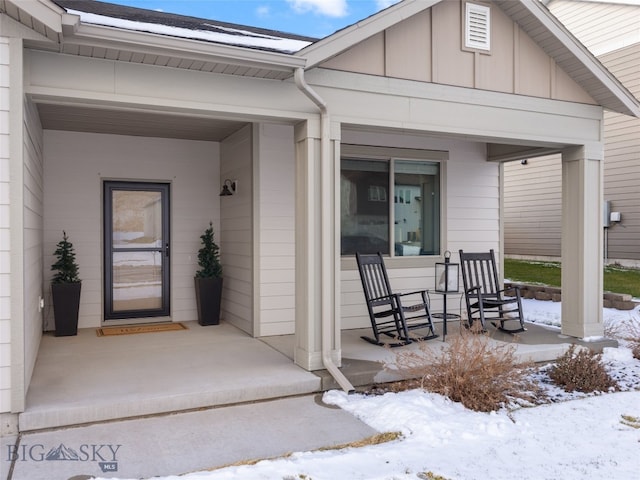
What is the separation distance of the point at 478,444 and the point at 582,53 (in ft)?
13.2

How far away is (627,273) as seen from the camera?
9.98m

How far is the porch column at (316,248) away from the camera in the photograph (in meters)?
4.57

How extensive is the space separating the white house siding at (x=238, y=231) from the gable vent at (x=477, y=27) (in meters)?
2.38

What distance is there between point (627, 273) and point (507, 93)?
20.2 feet

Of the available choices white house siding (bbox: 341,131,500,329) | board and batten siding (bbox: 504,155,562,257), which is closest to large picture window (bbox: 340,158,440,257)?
white house siding (bbox: 341,131,500,329)

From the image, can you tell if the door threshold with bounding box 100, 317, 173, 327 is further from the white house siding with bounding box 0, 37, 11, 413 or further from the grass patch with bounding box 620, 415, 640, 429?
the grass patch with bounding box 620, 415, 640, 429

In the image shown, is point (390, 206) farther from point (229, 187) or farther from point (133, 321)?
point (133, 321)

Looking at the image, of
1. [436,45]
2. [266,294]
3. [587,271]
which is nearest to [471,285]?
[587,271]

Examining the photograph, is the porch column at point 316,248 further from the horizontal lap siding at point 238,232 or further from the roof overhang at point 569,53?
the roof overhang at point 569,53

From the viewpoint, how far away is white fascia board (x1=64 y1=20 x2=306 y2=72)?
11.5 ft

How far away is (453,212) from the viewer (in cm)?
723

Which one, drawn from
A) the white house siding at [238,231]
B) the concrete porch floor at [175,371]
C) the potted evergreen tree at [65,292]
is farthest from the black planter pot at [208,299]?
the potted evergreen tree at [65,292]

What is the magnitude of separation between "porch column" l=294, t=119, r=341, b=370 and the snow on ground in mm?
511

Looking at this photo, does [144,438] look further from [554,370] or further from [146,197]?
[146,197]
